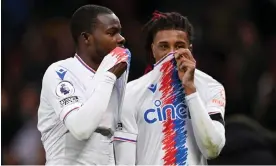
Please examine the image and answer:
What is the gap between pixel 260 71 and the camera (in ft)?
20.2

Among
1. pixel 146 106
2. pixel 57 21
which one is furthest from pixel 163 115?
pixel 57 21

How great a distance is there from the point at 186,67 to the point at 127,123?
1.33 feet

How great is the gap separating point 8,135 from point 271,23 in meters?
2.47

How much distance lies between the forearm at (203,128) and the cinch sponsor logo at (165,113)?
0.40ft

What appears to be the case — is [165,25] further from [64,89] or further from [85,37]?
[64,89]

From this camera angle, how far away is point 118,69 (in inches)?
138

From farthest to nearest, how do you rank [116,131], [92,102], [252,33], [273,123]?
[252,33] < [273,123] < [116,131] < [92,102]

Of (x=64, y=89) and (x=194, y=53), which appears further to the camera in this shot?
(x=194, y=53)

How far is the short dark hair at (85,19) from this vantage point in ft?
11.8

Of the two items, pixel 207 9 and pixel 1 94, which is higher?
pixel 207 9

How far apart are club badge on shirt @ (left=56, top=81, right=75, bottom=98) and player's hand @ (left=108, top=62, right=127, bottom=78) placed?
20cm

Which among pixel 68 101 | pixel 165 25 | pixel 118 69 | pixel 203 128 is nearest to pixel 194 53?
pixel 165 25

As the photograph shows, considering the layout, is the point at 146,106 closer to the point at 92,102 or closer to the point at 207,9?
the point at 92,102

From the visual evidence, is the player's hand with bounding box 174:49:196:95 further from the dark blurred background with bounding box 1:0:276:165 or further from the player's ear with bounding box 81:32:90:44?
the dark blurred background with bounding box 1:0:276:165
